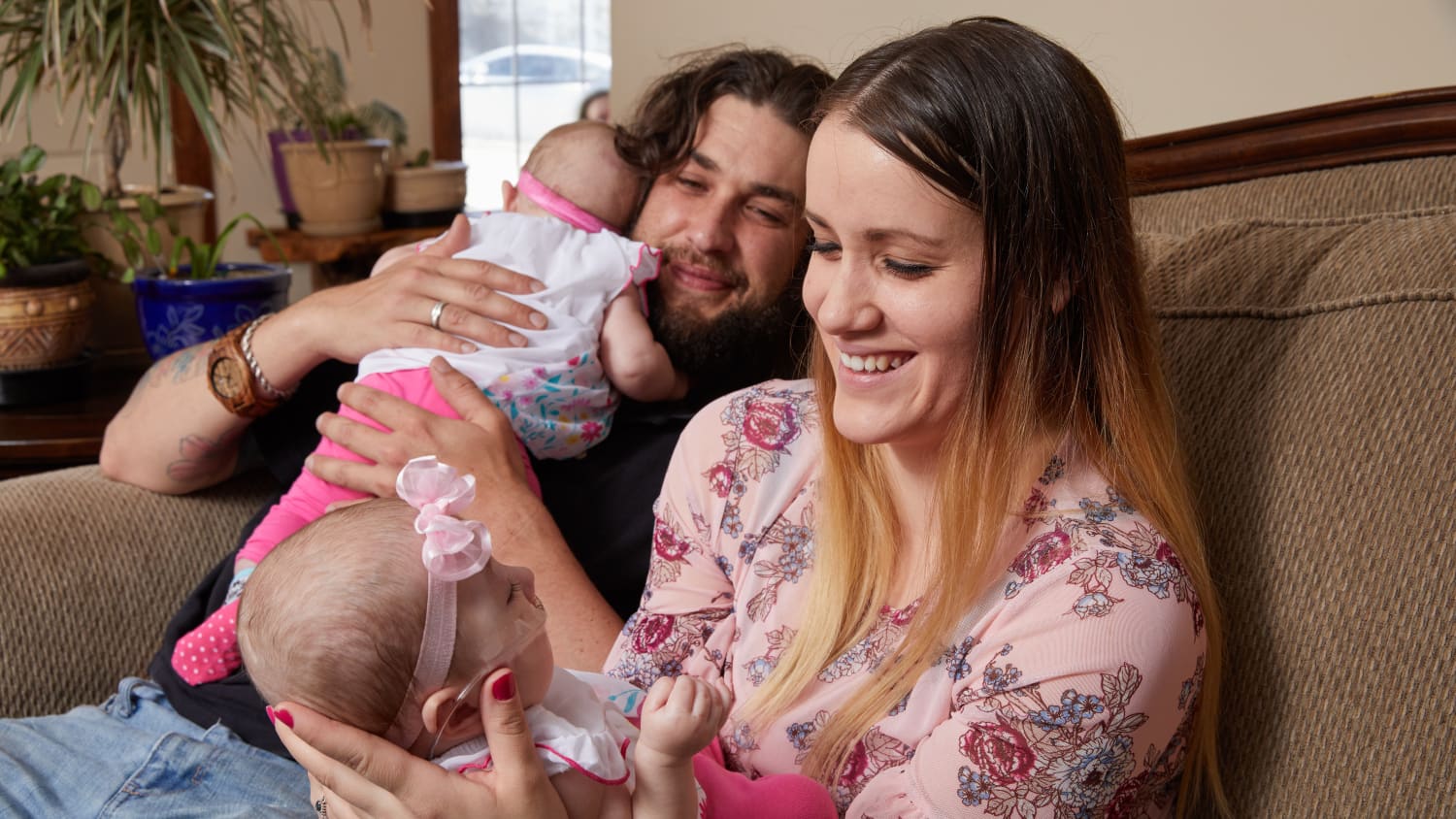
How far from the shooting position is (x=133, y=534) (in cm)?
172

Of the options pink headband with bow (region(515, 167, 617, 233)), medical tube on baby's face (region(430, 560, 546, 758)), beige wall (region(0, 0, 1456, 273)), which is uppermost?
beige wall (region(0, 0, 1456, 273))

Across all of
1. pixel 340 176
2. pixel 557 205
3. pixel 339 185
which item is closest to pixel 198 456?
pixel 557 205

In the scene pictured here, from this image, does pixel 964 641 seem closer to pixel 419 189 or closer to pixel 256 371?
pixel 256 371

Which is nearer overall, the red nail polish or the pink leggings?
the red nail polish

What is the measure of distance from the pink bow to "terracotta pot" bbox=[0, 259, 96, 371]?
1.28 meters

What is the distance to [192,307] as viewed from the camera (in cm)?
205

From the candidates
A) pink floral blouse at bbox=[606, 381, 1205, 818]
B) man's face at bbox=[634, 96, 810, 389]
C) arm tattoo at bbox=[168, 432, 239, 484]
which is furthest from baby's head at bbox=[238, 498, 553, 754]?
man's face at bbox=[634, 96, 810, 389]

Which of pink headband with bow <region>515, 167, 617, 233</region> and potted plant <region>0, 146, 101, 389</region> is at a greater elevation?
pink headband with bow <region>515, 167, 617, 233</region>

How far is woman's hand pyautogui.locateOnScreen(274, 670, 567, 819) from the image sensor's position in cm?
96

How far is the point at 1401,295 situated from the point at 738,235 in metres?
0.98

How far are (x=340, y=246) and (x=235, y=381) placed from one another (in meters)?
2.28

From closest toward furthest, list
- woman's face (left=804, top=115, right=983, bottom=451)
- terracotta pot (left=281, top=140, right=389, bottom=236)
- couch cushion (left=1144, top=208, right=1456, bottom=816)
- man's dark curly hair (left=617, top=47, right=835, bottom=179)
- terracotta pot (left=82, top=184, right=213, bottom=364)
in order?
couch cushion (left=1144, top=208, right=1456, bottom=816) < woman's face (left=804, top=115, right=983, bottom=451) < man's dark curly hair (left=617, top=47, right=835, bottom=179) < terracotta pot (left=82, top=184, right=213, bottom=364) < terracotta pot (left=281, top=140, right=389, bottom=236)

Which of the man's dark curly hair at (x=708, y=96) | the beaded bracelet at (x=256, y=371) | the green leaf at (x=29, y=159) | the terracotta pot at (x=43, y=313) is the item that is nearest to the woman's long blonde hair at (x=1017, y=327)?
the man's dark curly hair at (x=708, y=96)

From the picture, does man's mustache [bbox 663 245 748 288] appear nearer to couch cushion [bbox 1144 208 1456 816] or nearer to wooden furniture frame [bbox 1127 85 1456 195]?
wooden furniture frame [bbox 1127 85 1456 195]
